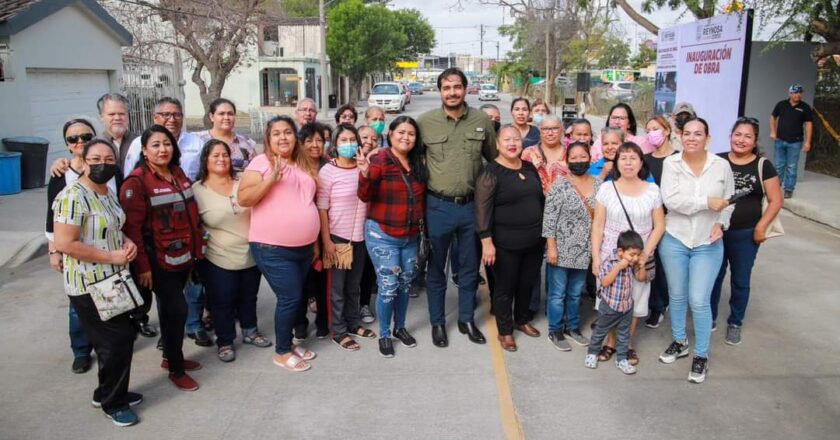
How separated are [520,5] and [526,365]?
101 ft

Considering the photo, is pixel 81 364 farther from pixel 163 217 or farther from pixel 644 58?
pixel 644 58

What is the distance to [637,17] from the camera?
57.6 feet

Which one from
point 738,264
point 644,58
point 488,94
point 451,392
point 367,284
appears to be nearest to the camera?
point 451,392

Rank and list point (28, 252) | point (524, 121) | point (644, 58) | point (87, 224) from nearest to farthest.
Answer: point (87, 224) → point (524, 121) → point (28, 252) → point (644, 58)

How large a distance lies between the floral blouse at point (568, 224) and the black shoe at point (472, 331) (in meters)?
0.86

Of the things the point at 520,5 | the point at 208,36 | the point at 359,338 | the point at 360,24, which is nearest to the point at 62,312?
the point at 359,338

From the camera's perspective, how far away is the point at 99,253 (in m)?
3.70

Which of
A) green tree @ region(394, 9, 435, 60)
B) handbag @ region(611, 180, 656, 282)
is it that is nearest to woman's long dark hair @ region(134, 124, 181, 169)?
handbag @ region(611, 180, 656, 282)

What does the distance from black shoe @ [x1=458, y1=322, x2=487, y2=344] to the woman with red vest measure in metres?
2.10

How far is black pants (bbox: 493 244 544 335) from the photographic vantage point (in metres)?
4.83

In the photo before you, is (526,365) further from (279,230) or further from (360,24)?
(360,24)

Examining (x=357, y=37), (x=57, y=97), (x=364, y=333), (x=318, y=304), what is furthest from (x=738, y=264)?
(x=357, y=37)

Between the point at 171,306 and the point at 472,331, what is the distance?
225 centimetres

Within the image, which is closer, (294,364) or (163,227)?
(163,227)
